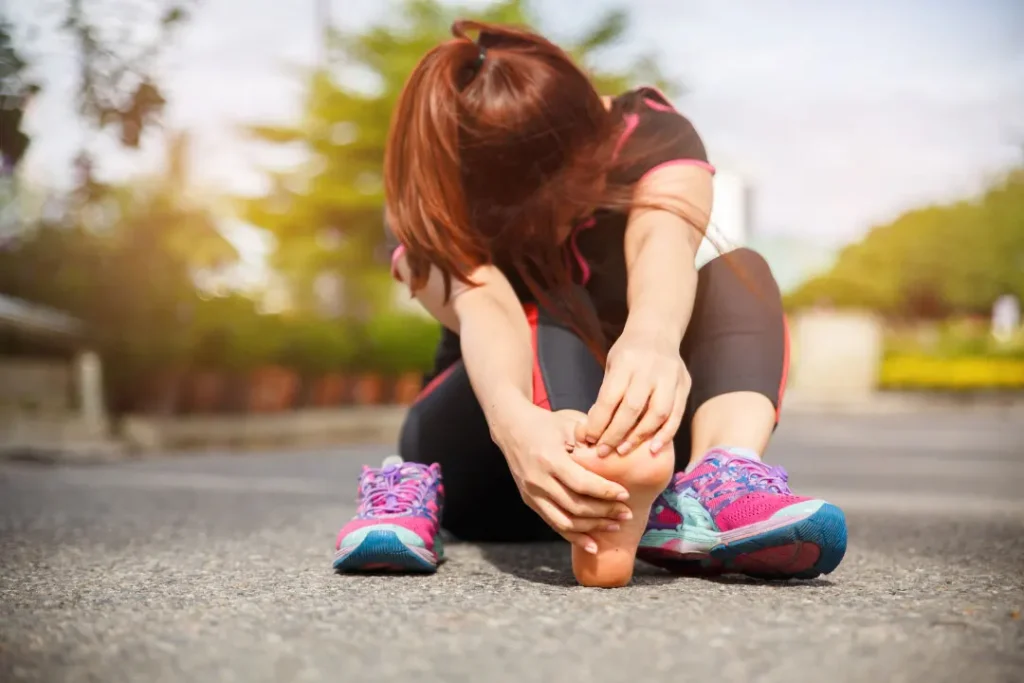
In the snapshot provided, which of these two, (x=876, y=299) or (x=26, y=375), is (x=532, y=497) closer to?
(x=26, y=375)

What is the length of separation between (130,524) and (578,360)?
1.41 metres

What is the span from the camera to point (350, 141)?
662 inches

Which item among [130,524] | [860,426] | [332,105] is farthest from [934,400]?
[130,524]

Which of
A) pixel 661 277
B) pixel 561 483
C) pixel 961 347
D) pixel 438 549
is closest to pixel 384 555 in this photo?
pixel 438 549

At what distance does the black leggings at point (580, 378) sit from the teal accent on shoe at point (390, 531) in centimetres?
26

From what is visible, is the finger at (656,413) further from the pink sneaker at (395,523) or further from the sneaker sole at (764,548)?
the pink sneaker at (395,523)

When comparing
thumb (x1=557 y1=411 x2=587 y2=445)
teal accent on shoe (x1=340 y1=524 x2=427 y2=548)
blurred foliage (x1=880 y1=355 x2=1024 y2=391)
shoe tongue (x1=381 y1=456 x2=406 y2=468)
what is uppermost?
thumb (x1=557 y1=411 x2=587 y2=445)

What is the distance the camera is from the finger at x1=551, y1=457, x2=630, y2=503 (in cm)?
135

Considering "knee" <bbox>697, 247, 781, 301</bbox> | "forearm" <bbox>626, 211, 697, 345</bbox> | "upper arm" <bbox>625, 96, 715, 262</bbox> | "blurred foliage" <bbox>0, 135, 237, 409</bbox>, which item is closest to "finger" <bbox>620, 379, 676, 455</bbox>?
"forearm" <bbox>626, 211, 697, 345</bbox>

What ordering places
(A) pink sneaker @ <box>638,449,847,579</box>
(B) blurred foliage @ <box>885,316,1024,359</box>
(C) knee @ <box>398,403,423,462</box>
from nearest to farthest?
(A) pink sneaker @ <box>638,449,847,579</box> → (C) knee @ <box>398,403,423,462</box> → (B) blurred foliage @ <box>885,316,1024,359</box>

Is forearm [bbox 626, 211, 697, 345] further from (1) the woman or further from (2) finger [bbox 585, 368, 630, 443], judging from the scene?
(2) finger [bbox 585, 368, 630, 443]

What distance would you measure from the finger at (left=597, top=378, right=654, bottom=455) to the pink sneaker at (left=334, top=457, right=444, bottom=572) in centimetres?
41

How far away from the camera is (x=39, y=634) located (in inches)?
46.6

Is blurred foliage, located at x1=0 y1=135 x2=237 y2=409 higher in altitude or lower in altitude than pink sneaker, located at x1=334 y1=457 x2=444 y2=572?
higher
